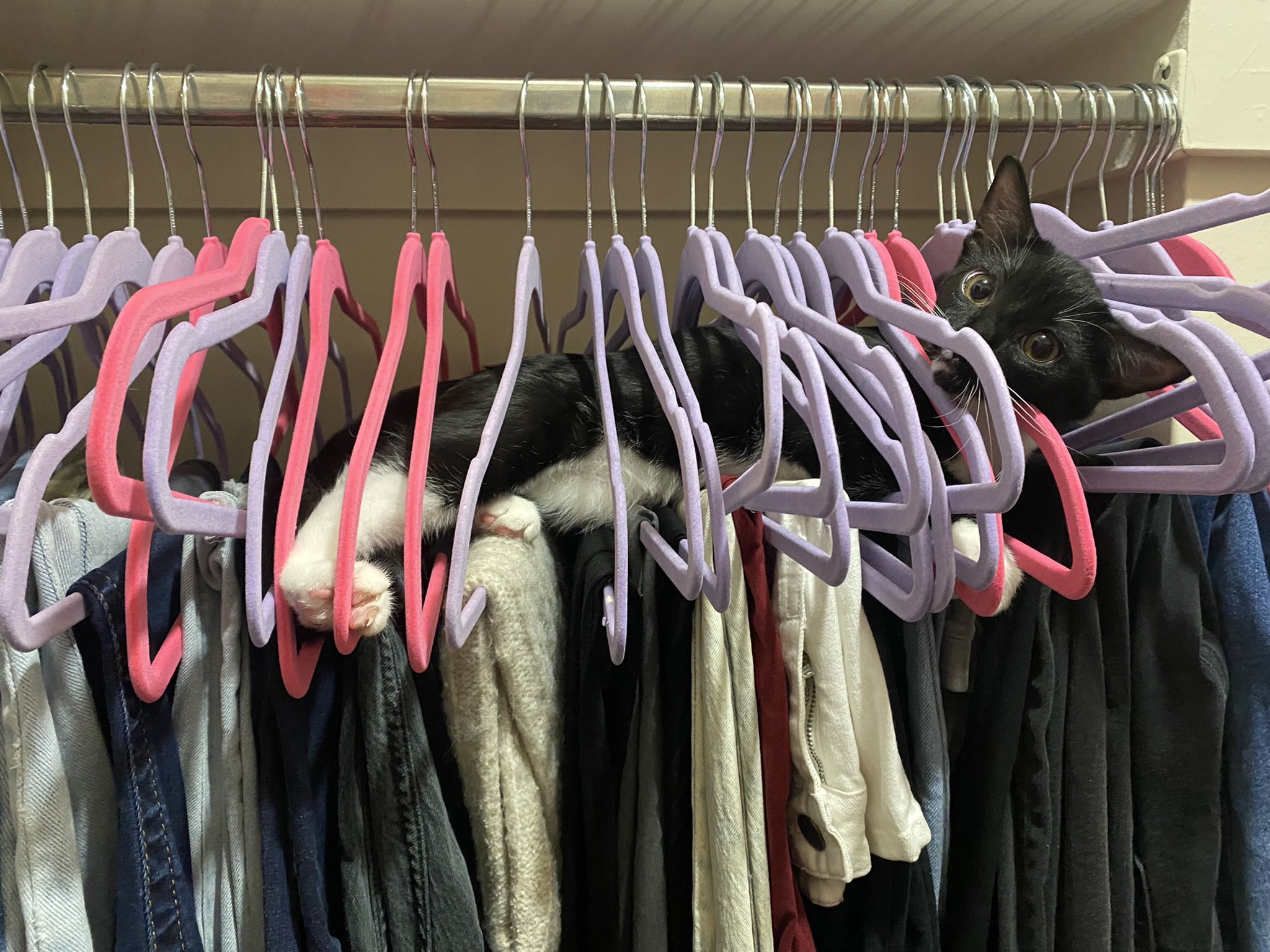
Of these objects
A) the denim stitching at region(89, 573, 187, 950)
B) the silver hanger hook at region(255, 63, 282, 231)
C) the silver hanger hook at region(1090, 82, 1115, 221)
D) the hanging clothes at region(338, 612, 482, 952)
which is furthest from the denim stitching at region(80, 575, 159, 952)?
the silver hanger hook at region(1090, 82, 1115, 221)

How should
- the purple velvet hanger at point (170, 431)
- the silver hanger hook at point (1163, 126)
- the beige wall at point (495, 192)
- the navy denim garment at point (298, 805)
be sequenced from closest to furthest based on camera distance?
the purple velvet hanger at point (170, 431) → the navy denim garment at point (298, 805) → the silver hanger hook at point (1163, 126) → the beige wall at point (495, 192)

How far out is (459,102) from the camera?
568mm

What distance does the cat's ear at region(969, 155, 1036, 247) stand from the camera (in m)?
0.60

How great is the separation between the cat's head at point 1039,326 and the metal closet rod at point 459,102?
0.39ft

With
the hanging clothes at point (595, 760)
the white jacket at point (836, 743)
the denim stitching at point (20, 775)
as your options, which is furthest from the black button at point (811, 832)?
the denim stitching at point (20, 775)

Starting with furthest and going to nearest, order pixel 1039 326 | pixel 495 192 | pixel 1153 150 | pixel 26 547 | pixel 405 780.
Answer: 1. pixel 495 192
2. pixel 1153 150
3. pixel 1039 326
4. pixel 405 780
5. pixel 26 547

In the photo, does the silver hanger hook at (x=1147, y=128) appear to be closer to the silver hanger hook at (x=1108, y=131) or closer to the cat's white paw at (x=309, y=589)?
the silver hanger hook at (x=1108, y=131)

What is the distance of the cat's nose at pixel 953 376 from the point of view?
52 centimetres

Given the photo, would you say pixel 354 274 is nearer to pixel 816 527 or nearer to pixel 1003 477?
pixel 816 527

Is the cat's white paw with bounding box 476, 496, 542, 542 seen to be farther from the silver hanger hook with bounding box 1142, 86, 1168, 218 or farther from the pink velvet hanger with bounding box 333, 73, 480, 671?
the silver hanger hook with bounding box 1142, 86, 1168, 218

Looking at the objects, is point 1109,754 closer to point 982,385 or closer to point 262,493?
point 982,385

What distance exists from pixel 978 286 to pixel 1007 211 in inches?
2.5

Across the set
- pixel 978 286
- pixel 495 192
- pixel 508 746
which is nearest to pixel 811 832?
pixel 508 746

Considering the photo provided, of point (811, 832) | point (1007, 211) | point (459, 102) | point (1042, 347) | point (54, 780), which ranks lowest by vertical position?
point (811, 832)
